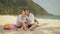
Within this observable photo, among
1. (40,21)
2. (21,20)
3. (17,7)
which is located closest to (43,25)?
(40,21)

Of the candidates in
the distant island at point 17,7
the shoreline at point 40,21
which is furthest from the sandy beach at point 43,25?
the distant island at point 17,7

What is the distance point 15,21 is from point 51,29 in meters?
0.68

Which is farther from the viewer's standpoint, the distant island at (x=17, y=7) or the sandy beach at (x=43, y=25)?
the distant island at (x=17, y=7)

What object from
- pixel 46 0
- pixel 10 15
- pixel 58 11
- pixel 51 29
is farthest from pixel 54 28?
pixel 10 15

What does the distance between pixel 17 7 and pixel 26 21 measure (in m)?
0.32

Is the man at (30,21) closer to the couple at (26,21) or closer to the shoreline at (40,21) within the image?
the couple at (26,21)

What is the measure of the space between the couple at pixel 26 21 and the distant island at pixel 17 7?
86 millimetres

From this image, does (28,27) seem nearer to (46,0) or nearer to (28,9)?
(28,9)

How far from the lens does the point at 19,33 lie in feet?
9.01

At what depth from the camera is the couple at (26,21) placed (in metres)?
2.89

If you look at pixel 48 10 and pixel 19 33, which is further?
pixel 48 10

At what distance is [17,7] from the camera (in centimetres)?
298

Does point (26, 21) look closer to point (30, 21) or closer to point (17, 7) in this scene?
point (30, 21)

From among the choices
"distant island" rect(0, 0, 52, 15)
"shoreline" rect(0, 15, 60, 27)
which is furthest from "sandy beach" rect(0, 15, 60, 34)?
"distant island" rect(0, 0, 52, 15)
